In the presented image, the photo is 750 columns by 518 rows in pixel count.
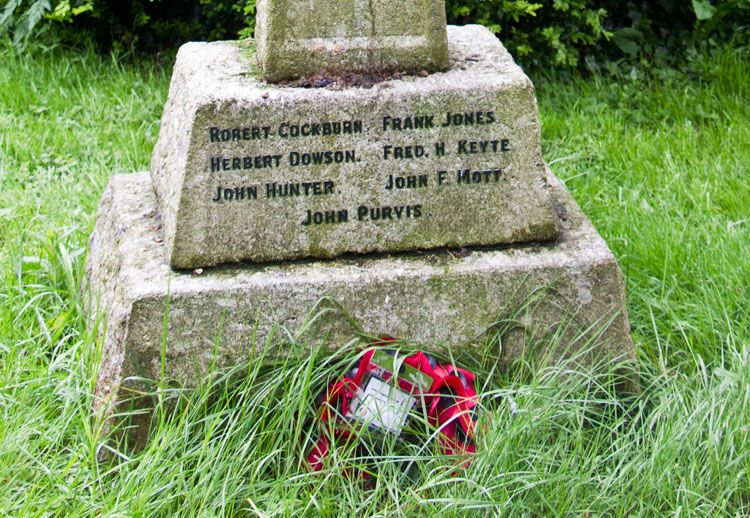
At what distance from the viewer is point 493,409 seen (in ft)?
8.09

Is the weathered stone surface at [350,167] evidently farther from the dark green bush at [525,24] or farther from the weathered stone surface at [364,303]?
the dark green bush at [525,24]

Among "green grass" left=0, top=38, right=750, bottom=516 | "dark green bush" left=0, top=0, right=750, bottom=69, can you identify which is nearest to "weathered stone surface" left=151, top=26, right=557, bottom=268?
"green grass" left=0, top=38, right=750, bottom=516

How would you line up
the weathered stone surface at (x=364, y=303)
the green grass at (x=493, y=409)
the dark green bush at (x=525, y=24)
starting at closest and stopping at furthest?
the green grass at (x=493, y=409) → the weathered stone surface at (x=364, y=303) → the dark green bush at (x=525, y=24)

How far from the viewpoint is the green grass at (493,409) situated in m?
2.22

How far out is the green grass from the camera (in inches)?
87.4

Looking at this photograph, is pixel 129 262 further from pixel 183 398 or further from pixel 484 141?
pixel 484 141

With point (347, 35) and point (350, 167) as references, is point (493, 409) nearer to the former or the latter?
point (350, 167)

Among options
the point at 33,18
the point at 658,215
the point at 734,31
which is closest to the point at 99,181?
the point at 33,18

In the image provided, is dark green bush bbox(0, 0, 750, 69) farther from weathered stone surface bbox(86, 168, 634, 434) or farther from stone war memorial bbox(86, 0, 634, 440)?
weathered stone surface bbox(86, 168, 634, 434)

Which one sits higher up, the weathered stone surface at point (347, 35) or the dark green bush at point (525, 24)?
the weathered stone surface at point (347, 35)

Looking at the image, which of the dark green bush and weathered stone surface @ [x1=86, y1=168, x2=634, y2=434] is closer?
weathered stone surface @ [x1=86, y1=168, x2=634, y2=434]

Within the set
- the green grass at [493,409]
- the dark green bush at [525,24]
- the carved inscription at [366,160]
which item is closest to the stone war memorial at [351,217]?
the carved inscription at [366,160]

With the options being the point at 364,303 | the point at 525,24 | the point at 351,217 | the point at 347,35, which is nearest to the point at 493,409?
the point at 364,303

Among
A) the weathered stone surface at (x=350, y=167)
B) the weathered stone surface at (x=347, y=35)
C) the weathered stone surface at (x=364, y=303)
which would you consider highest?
the weathered stone surface at (x=347, y=35)
